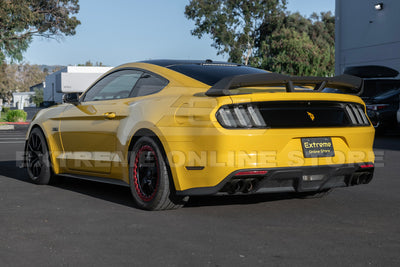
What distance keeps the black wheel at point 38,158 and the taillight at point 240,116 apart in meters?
3.17

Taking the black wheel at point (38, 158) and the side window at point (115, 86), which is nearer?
the side window at point (115, 86)

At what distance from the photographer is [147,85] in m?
6.41

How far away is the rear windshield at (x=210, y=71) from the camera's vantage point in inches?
238

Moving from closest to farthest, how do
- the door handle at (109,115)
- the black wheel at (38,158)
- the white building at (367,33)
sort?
1. the door handle at (109,115)
2. the black wheel at (38,158)
3. the white building at (367,33)

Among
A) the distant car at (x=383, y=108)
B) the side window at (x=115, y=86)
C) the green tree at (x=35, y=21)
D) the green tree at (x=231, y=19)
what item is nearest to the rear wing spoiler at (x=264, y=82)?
the side window at (x=115, y=86)

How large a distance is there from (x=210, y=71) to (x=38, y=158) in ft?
9.34

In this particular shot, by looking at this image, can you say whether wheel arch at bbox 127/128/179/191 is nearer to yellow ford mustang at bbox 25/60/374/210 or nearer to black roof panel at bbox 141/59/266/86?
yellow ford mustang at bbox 25/60/374/210

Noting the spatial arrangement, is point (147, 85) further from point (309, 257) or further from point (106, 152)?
point (309, 257)

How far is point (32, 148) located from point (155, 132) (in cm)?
294

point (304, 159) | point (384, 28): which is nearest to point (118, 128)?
point (304, 159)

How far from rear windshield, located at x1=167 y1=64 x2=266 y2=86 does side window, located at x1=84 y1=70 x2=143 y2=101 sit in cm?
52

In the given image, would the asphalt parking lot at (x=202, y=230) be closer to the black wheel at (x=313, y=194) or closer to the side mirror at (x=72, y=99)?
the black wheel at (x=313, y=194)

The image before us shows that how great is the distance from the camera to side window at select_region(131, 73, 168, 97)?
6.23 metres

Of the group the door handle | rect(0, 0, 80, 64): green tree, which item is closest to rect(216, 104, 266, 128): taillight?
the door handle
